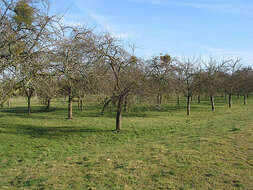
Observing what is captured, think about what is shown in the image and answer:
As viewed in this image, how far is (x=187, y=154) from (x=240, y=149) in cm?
195

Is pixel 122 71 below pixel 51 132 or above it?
above

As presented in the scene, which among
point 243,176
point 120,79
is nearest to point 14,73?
point 243,176

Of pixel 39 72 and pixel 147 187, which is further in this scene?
pixel 39 72

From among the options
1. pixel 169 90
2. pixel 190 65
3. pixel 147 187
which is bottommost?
pixel 147 187

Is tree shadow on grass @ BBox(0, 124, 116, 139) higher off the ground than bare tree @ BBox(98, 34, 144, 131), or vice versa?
bare tree @ BBox(98, 34, 144, 131)

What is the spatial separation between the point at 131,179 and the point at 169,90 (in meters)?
10.5

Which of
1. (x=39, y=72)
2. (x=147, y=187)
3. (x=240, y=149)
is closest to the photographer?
(x=147, y=187)

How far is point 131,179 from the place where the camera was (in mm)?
4730

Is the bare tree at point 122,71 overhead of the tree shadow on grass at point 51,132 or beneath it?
overhead

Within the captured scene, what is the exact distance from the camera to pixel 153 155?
655 cm

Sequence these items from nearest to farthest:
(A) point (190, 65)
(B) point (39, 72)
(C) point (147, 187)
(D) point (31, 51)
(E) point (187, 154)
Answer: (C) point (147, 187) < (D) point (31, 51) < (B) point (39, 72) < (E) point (187, 154) < (A) point (190, 65)

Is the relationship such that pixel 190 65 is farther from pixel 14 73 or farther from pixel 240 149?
pixel 14 73

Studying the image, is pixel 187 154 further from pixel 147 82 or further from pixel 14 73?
pixel 147 82

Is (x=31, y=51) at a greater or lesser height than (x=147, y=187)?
greater
